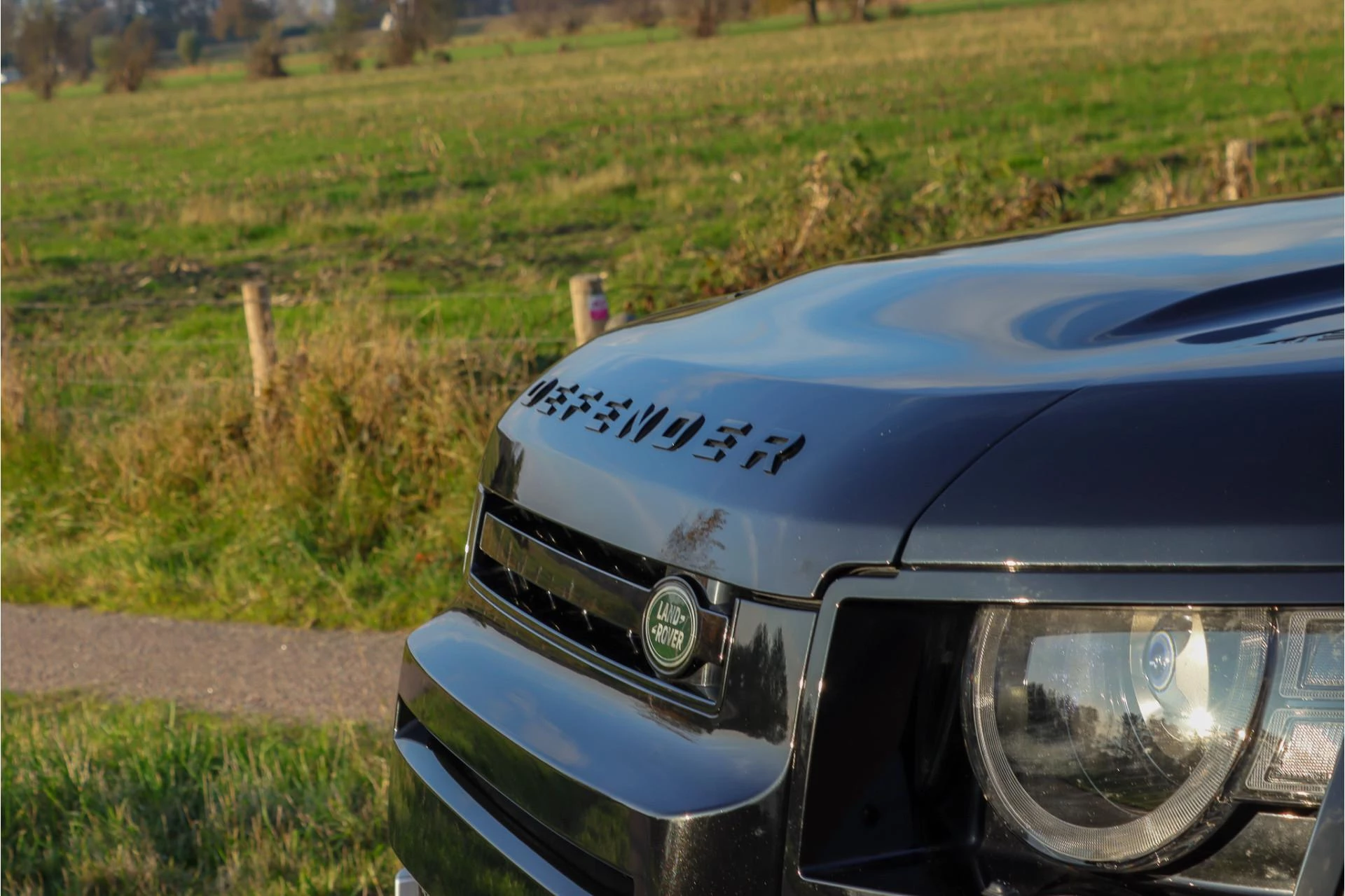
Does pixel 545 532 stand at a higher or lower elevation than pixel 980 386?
lower

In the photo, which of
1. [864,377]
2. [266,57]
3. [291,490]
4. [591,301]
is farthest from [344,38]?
[864,377]

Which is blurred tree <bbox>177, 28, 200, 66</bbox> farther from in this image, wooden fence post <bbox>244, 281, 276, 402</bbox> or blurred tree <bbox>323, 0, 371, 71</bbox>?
wooden fence post <bbox>244, 281, 276, 402</bbox>

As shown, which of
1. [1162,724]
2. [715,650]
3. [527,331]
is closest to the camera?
[1162,724]

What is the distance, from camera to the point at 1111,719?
127 cm

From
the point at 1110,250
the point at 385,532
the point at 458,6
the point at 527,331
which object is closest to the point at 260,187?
the point at 527,331

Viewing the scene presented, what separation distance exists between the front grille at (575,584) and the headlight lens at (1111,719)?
0.97ft

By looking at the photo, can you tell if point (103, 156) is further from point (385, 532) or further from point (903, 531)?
point (903, 531)

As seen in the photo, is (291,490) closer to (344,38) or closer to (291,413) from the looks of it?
(291,413)

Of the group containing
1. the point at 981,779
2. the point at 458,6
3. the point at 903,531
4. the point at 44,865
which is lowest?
the point at 44,865

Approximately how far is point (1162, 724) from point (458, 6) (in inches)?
3766

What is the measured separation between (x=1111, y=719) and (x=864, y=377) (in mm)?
507

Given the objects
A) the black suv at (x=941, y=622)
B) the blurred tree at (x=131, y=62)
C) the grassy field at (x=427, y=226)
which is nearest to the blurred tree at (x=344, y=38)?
the blurred tree at (x=131, y=62)

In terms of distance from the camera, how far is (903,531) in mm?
1321

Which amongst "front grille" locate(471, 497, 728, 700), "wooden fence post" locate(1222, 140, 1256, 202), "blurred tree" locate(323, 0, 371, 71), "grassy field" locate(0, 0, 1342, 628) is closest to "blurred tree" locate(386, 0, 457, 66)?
"blurred tree" locate(323, 0, 371, 71)
